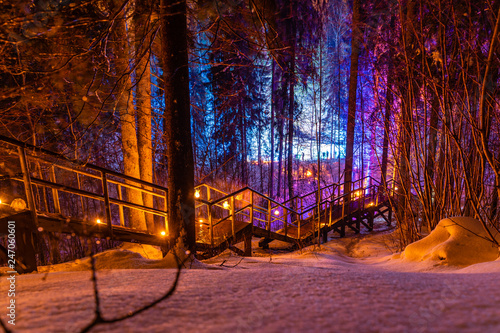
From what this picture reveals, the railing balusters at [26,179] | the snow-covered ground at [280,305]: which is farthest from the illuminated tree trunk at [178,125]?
the railing balusters at [26,179]

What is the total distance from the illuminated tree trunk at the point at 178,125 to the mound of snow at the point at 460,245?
3188 millimetres

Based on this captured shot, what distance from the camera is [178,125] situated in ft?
11.8

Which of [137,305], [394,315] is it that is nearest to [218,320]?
[137,305]

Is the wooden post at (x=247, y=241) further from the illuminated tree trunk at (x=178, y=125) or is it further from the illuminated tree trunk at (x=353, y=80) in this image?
the illuminated tree trunk at (x=353, y=80)

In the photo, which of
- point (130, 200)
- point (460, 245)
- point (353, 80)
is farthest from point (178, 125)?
point (353, 80)

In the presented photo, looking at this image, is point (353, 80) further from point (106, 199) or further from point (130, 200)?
point (106, 199)

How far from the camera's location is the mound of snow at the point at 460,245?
2.93 meters

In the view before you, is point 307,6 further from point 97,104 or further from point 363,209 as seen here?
point 97,104

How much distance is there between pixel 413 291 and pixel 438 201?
336cm

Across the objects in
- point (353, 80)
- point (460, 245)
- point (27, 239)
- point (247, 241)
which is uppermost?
point (353, 80)

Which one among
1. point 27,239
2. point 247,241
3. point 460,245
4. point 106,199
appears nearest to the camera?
point 460,245

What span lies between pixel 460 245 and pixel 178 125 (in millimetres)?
3819

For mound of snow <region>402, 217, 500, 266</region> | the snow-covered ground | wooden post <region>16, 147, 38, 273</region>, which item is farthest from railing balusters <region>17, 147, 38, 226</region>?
mound of snow <region>402, 217, 500, 266</region>

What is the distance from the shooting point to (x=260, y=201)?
70.4 ft
